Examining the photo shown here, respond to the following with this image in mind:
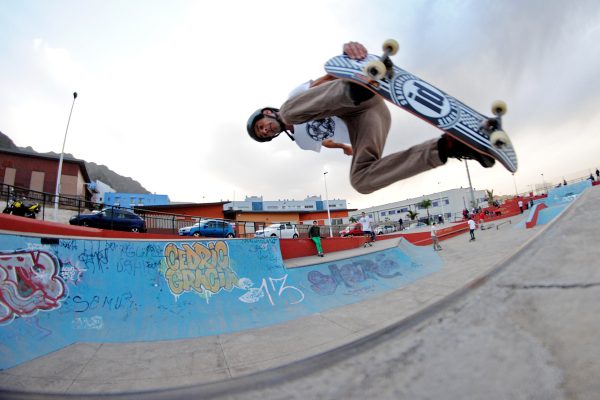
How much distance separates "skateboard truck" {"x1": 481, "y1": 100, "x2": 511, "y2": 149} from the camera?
230 cm

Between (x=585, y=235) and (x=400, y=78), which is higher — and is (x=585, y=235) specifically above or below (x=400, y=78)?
below

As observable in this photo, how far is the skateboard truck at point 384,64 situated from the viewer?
2538 mm

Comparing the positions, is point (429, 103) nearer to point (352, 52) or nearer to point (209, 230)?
point (352, 52)

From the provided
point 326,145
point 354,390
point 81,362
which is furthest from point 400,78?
point 81,362

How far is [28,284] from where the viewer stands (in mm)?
5414

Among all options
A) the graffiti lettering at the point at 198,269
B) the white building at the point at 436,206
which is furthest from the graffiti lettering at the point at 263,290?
the white building at the point at 436,206

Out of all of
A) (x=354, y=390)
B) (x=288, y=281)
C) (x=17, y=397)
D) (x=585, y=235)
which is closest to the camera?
(x=354, y=390)

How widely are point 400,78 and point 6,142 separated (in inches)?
2841

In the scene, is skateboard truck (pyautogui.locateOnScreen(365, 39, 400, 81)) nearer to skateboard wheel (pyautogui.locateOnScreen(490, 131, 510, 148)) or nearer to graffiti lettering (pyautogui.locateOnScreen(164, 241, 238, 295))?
skateboard wheel (pyautogui.locateOnScreen(490, 131, 510, 148))

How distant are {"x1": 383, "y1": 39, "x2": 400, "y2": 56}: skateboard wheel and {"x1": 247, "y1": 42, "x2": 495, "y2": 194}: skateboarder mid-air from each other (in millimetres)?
342

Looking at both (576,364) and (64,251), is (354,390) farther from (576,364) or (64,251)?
(64,251)

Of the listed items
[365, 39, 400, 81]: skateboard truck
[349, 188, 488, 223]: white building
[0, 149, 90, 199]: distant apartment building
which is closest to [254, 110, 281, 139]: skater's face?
[365, 39, 400, 81]: skateboard truck

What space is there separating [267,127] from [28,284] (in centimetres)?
573

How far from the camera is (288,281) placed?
9.20m
